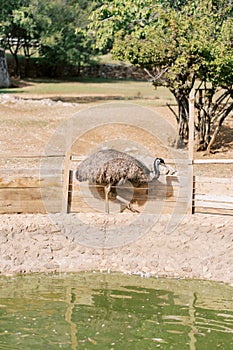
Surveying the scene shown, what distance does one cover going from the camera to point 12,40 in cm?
3728

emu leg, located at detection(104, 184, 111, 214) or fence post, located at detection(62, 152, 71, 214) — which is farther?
emu leg, located at detection(104, 184, 111, 214)

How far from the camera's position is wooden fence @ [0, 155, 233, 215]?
10484mm

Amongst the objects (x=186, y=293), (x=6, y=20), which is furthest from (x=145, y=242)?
(x=6, y=20)

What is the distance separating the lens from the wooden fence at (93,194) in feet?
34.4

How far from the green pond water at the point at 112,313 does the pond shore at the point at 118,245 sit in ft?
1.00

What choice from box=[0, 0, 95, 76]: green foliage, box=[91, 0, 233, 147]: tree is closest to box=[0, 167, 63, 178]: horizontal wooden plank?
Result: box=[91, 0, 233, 147]: tree

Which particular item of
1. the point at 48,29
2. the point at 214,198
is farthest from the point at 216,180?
the point at 48,29

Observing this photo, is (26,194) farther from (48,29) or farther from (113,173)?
(48,29)

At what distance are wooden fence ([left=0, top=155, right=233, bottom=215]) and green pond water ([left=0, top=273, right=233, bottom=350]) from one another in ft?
4.22

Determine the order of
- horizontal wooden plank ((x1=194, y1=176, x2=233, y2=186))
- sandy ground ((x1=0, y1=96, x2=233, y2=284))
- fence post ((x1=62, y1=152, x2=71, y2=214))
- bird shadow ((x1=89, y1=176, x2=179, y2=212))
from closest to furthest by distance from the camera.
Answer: sandy ground ((x1=0, y1=96, x2=233, y2=284)), horizontal wooden plank ((x1=194, y1=176, x2=233, y2=186)), fence post ((x1=62, y1=152, x2=71, y2=214)), bird shadow ((x1=89, y1=176, x2=179, y2=212))

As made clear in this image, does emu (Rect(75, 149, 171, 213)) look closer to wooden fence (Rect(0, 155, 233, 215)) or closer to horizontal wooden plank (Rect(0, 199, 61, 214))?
wooden fence (Rect(0, 155, 233, 215))

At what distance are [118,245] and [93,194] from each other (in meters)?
0.99

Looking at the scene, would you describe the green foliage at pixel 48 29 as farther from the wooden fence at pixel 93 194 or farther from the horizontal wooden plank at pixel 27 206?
the horizontal wooden plank at pixel 27 206

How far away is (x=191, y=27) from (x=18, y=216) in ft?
22.8
